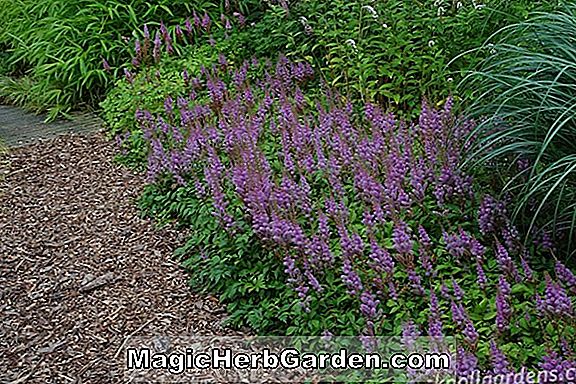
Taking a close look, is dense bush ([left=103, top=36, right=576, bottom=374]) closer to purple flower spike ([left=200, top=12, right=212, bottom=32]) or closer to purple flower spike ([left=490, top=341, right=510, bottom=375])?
purple flower spike ([left=490, top=341, right=510, bottom=375])

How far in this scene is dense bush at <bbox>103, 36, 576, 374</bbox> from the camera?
2.47m

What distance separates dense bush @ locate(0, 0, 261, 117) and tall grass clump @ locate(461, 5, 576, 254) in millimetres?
3070

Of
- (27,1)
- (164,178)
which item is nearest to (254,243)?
(164,178)

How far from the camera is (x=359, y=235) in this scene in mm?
2932

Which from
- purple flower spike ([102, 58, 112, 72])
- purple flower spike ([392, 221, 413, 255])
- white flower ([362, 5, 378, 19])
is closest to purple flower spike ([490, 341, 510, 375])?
purple flower spike ([392, 221, 413, 255])

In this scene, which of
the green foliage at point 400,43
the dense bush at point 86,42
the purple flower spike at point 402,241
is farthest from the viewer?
the dense bush at point 86,42

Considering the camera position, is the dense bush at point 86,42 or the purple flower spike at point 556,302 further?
the dense bush at point 86,42

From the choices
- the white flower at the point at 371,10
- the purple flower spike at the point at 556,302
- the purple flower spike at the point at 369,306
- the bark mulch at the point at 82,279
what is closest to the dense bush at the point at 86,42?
the bark mulch at the point at 82,279

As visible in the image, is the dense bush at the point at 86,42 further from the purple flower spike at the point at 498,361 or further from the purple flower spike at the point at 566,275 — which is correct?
the purple flower spike at the point at 498,361

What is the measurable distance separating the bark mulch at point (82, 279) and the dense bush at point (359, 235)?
0.56 feet

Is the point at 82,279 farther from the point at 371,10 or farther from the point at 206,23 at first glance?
the point at 206,23

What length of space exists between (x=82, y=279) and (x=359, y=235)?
1290 mm

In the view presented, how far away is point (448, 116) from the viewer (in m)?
3.32

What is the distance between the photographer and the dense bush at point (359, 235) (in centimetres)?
247
